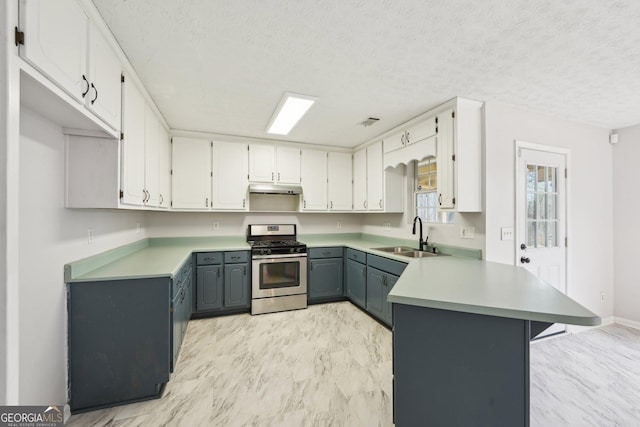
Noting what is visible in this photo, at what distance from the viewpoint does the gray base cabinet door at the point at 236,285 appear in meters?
3.42

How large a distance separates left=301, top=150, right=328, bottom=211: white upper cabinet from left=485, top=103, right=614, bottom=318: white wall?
2289mm

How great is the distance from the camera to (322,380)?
6.95ft

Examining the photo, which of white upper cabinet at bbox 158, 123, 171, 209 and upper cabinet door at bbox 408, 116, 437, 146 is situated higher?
upper cabinet door at bbox 408, 116, 437, 146

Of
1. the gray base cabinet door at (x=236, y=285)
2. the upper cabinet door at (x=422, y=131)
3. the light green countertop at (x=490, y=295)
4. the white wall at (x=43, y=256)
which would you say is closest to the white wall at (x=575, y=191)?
the upper cabinet door at (x=422, y=131)

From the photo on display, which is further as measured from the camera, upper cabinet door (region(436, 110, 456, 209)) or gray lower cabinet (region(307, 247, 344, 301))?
gray lower cabinet (region(307, 247, 344, 301))

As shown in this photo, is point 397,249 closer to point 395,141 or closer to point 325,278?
point 325,278

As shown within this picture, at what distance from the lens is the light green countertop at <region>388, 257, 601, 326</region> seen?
46.1 inches

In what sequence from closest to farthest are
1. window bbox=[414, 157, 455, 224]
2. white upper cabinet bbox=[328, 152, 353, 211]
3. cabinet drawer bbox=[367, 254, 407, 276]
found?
1. cabinet drawer bbox=[367, 254, 407, 276]
2. window bbox=[414, 157, 455, 224]
3. white upper cabinet bbox=[328, 152, 353, 211]

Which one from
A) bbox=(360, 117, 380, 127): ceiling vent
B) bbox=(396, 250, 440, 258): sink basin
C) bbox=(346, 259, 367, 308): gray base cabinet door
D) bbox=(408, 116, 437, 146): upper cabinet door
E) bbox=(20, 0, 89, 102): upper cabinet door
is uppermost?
bbox=(360, 117, 380, 127): ceiling vent

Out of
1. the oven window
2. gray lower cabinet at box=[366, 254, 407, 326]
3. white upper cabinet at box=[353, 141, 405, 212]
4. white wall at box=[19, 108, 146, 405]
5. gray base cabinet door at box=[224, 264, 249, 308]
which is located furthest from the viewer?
white upper cabinet at box=[353, 141, 405, 212]

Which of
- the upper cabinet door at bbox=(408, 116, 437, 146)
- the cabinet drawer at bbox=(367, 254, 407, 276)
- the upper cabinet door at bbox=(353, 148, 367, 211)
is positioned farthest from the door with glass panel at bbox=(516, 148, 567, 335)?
the upper cabinet door at bbox=(353, 148, 367, 211)

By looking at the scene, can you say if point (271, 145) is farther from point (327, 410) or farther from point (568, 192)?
point (568, 192)

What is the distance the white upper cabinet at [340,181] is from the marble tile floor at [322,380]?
187 cm

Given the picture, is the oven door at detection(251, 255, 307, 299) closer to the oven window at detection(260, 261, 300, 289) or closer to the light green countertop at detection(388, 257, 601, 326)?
the oven window at detection(260, 261, 300, 289)
